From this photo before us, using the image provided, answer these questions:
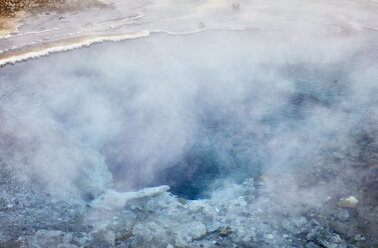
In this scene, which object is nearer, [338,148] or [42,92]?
[338,148]

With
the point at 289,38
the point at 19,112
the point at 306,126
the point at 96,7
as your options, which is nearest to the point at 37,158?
the point at 19,112

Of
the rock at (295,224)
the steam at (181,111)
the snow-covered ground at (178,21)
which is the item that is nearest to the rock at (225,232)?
the rock at (295,224)

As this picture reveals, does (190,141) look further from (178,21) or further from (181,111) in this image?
(178,21)

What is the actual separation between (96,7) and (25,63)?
5.84m

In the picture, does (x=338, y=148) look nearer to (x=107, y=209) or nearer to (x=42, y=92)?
(x=107, y=209)

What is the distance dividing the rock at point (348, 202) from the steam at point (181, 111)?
0.29 meters

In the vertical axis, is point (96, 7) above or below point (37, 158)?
above

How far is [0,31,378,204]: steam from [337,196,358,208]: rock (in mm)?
288

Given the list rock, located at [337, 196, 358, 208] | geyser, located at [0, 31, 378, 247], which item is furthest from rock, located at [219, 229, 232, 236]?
rock, located at [337, 196, 358, 208]

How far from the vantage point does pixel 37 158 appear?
4.70 metres

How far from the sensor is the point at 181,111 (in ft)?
21.2

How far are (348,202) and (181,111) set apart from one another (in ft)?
12.2

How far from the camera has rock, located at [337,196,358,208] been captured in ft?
12.8

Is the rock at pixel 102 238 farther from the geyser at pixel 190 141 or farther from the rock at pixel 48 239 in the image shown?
the rock at pixel 48 239
